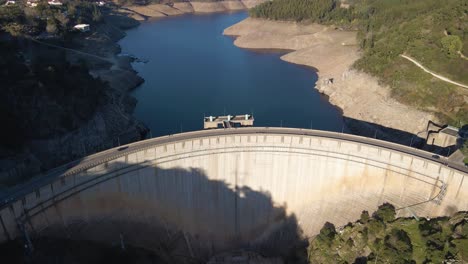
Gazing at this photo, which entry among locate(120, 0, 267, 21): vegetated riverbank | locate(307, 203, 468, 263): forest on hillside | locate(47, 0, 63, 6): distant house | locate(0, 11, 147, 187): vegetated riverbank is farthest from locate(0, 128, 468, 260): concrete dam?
locate(120, 0, 267, 21): vegetated riverbank

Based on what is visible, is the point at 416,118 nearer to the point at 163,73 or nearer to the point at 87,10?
the point at 163,73

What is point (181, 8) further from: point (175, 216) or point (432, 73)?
point (175, 216)

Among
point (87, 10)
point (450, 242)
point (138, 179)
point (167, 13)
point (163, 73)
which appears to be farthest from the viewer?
point (167, 13)

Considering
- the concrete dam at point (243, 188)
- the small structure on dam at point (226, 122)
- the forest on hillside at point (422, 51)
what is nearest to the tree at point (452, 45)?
the forest on hillside at point (422, 51)

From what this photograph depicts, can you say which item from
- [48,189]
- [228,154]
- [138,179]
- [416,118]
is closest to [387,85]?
[416,118]

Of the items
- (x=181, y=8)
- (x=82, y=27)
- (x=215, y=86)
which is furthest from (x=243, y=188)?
(x=181, y=8)

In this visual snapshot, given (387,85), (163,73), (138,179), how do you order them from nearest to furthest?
1. (138,179)
2. (387,85)
3. (163,73)
